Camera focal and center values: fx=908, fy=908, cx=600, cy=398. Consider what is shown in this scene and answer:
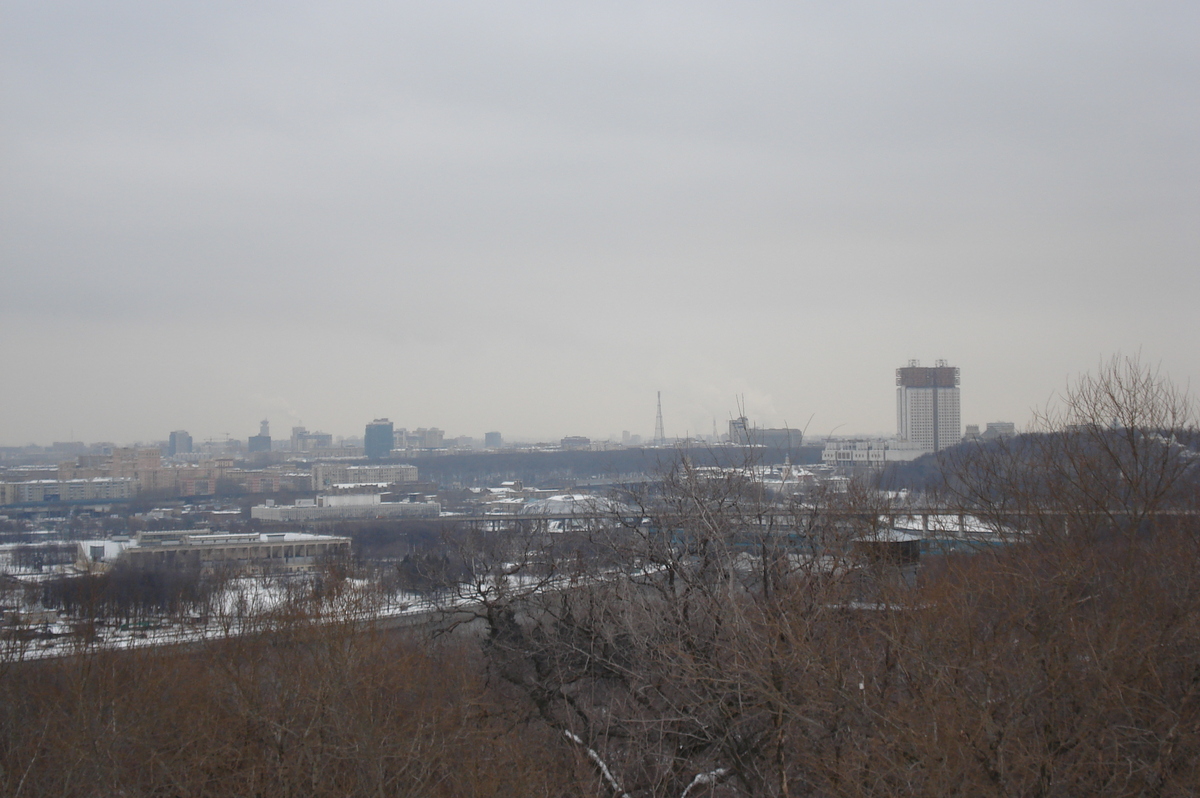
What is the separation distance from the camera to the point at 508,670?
36.5 feet

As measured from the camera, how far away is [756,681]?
6.34 metres

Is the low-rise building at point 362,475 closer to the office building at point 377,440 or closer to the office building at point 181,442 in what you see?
the office building at point 377,440

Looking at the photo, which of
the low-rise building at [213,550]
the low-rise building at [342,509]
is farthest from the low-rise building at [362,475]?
the low-rise building at [213,550]

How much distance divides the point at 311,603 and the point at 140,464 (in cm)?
9913

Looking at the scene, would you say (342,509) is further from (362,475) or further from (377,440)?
(377,440)

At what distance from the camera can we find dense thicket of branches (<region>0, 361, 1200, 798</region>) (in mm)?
5473

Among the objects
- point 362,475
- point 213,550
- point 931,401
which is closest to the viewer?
point 213,550

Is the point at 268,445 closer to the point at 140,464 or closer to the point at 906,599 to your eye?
the point at 140,464

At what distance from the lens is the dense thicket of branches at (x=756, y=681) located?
18.0 ft

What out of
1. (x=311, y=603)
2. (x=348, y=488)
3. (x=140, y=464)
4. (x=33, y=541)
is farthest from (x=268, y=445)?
(x=311, y=603)

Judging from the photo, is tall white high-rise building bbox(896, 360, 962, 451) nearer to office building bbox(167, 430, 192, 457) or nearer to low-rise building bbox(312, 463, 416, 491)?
low-rise building bbox(312, 463, 416, 491)

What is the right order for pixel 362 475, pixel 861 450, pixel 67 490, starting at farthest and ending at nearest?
pixel 362 475, pixel 861 450, pixel 67 490

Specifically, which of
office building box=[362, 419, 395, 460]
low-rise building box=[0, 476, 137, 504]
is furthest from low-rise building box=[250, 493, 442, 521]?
office building box=[362, 419, 395, 460]

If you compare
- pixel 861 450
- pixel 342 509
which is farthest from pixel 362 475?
pixel 861 450
